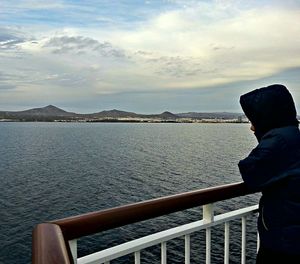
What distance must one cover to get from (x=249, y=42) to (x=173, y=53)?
23435mm

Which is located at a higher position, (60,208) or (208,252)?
(208,252)

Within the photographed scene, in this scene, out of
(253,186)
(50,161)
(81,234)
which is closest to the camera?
(81,234)

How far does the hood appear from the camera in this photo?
1.64 meters

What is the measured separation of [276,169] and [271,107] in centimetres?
27

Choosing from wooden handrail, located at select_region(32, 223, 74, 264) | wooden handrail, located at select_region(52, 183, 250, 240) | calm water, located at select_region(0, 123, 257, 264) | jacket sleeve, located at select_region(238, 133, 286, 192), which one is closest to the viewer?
wooden handrail, located at select_region(32, 223, 74, 264)

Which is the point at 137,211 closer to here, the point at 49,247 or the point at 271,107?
the point at 49,247

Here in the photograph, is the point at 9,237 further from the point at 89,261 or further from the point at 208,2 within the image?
the point at 89,261

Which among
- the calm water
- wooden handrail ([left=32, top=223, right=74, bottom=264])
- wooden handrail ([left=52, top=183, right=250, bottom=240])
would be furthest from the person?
the calm water

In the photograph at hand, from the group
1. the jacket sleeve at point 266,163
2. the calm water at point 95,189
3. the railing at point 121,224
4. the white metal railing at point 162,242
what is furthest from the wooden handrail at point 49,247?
the calm water at point 95,189

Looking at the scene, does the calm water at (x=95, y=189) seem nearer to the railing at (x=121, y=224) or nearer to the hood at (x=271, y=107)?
the railing at (x=121, y=224)

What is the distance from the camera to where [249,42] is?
596 inches

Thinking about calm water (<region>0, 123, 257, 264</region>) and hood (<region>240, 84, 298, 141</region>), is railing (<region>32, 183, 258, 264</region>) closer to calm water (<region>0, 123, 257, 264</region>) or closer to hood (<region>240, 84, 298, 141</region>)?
hood (<region>240, 84, 298, 141</region>)

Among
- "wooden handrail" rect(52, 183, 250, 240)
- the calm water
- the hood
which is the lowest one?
the calm water

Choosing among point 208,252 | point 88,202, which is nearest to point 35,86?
point 88,202
